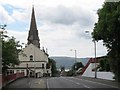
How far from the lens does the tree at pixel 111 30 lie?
113 feet

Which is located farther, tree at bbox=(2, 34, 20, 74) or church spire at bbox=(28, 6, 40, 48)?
church spire at bbox=(28, 6, 40, 48)

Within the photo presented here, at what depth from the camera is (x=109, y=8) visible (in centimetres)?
3606

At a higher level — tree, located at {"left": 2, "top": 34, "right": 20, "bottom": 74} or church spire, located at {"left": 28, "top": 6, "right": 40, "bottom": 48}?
church spire, located at {"left": 28, "top": 6, "right": 40, "bottom": 48}

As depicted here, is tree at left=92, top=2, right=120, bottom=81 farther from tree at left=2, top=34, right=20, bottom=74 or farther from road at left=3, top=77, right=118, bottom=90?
tree at left=2, top=34, right=20, bottom=74

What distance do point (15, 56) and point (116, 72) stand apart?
11.4m

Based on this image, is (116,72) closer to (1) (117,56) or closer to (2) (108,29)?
(1) (117,56)

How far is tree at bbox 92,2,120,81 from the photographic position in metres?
34.6

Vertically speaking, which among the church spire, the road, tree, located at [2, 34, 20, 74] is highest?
the church spire

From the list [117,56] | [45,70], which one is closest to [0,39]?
[117,56]

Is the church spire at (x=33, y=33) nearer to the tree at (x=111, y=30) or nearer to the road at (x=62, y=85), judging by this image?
the road at (x=62, y=85)

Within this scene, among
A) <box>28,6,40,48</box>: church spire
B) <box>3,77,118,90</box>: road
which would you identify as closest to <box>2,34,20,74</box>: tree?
<box>3,77,118,90</box>: road

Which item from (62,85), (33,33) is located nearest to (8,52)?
(62,85)

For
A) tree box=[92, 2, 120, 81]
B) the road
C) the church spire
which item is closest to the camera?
tree box=[92, 2, 120, 81]

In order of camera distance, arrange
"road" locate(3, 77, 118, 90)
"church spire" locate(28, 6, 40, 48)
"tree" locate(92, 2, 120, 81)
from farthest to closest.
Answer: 1. "church spire" locate(28, 6, 40, 48)
2. "road" locate(3, 77, 118, 90)
3. "tree" locate(92, 2, 120, 81)
